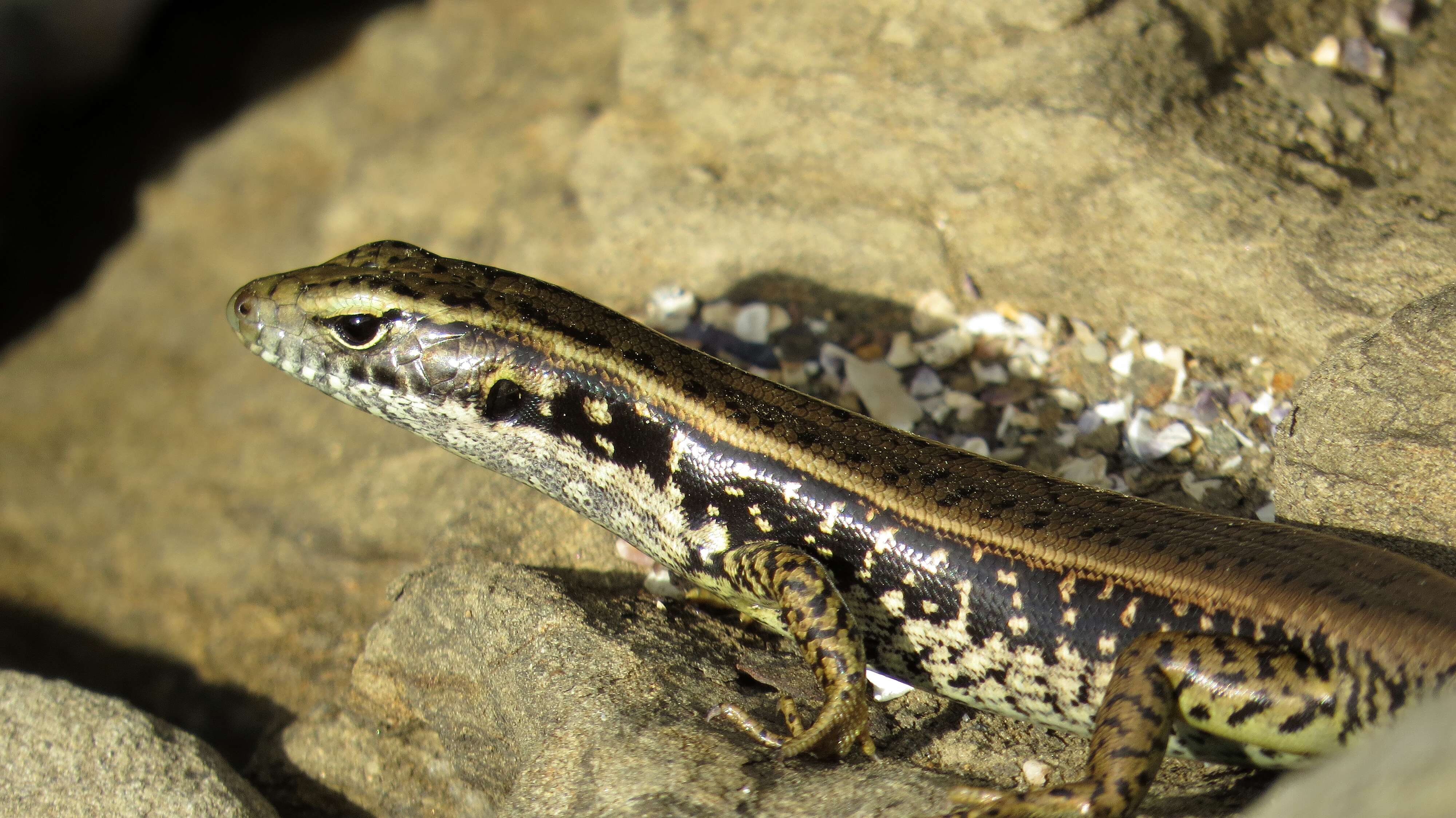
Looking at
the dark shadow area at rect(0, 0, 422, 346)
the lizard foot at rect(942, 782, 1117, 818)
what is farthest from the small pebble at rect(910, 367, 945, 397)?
the dark shadow area at rect(0, 0, 422, 346)

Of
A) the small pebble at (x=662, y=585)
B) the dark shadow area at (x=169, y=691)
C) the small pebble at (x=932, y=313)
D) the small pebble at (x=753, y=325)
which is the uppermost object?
the small pebble at (x=932, y=313)

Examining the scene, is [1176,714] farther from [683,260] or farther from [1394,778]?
[683,260]

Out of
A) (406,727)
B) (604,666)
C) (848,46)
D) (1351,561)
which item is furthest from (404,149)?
(1351,561)

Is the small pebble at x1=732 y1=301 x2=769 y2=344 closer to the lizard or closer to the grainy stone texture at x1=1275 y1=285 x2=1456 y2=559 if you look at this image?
the lizard

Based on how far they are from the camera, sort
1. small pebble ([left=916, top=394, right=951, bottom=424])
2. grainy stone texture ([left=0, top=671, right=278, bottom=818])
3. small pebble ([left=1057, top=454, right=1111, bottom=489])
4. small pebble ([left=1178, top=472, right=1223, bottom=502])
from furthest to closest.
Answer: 1. small pebble ([left=916, top=394, right=951, bottom=424])
2. small pebble ([left=1057, top=454, right=1111, bottom=489])
3. small pebble ([left=1178, top=472, right=1223, bottom=502])
4. grainy stone texture ([left=0, top=671, right=278, bottom=818])

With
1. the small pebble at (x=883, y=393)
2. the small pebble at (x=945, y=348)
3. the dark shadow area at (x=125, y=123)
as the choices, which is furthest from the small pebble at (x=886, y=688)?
the dark shadow area at (x=125, y=123)

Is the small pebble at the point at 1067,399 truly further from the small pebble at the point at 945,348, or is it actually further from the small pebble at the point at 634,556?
the small pebble at the point at 634,556

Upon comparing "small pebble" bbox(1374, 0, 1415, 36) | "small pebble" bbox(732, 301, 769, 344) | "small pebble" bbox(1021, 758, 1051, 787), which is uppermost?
"small pebble" bbox(1374, 0, 1415, 36)
